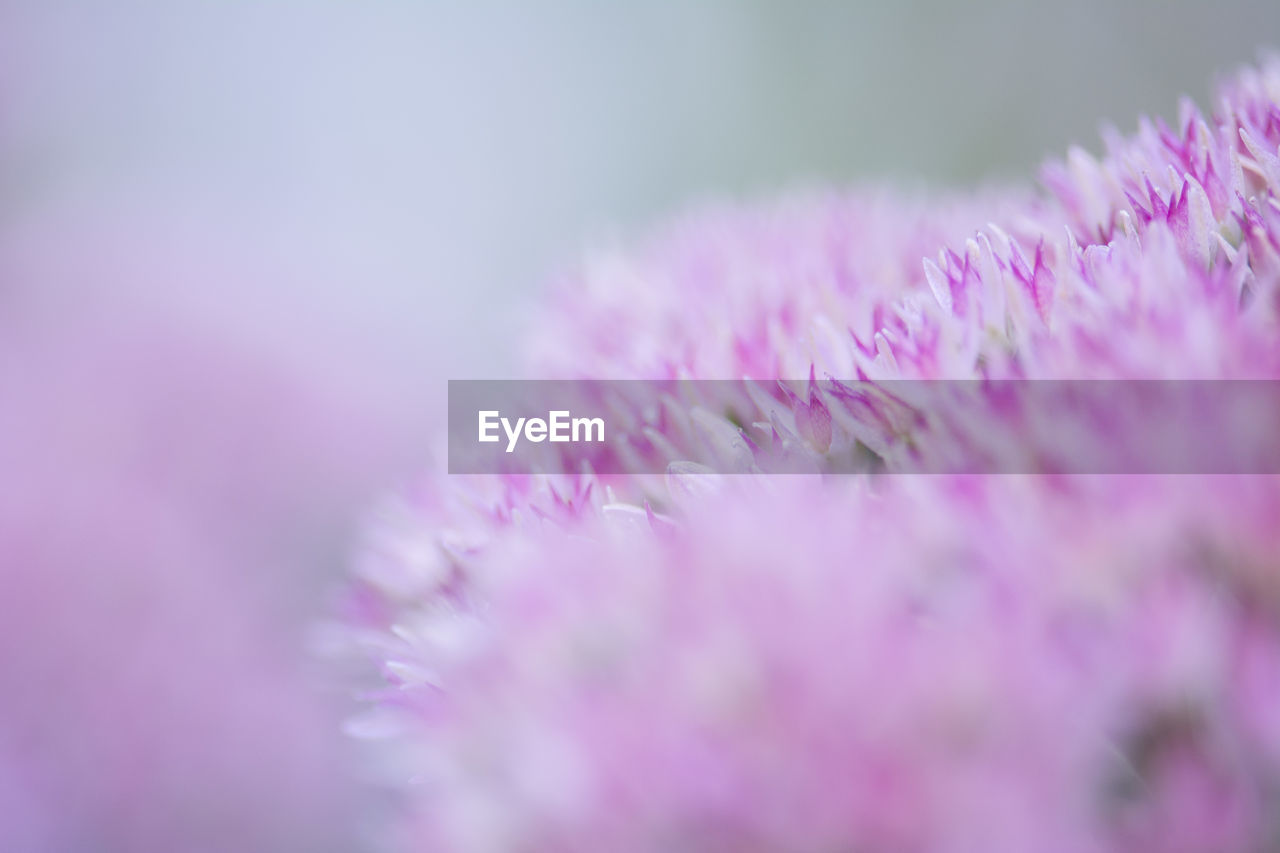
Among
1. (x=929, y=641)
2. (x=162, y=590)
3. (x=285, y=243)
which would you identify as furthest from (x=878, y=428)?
(x=285, y=243)

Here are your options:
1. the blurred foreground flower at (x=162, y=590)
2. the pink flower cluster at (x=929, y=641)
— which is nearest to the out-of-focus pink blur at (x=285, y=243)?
the blurred foreground flower at (x=162, y=590)

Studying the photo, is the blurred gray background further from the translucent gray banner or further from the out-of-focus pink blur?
the translucent gray banner

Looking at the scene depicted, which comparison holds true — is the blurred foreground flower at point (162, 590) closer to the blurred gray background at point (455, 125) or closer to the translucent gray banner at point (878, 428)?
the blurred gray background at point (455, 125)

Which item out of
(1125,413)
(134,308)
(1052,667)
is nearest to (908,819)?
(1052,667)

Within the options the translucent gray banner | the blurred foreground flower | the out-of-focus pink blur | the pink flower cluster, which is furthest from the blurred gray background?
the pink flower cluster

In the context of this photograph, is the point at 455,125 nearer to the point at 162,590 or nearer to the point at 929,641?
the point at 162,590

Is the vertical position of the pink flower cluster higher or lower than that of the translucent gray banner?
lower
